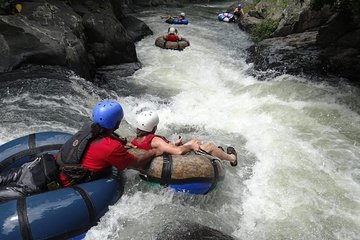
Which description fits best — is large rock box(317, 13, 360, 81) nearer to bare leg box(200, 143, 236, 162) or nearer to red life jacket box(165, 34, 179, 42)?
red life jacket box(165, 34, 179, 42)

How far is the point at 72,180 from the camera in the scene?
13.2ft

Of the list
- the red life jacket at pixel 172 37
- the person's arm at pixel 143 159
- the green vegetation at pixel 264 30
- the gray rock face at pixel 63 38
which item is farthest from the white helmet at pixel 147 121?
the green vegetation at pixel 264 30

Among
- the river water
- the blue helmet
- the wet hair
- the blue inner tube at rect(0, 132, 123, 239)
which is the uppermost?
the blue helmet

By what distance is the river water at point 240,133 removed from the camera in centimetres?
455

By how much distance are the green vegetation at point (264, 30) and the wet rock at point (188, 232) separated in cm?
1243

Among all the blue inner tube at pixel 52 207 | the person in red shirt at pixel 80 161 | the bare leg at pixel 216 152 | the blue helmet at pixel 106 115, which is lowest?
the bare leg at pixel 216 152

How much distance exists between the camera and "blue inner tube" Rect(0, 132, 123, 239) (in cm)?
342

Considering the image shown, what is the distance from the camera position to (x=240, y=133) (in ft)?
23.8

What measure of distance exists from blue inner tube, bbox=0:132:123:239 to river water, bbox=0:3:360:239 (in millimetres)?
208

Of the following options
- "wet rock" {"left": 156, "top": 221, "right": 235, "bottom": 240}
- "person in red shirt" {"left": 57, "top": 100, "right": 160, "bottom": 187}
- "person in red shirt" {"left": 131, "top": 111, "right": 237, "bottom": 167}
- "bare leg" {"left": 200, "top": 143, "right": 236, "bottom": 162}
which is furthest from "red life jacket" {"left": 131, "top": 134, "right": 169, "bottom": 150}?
"wet rock" {"left": 156, "top": 221, "right": 235, "bottom": 240}

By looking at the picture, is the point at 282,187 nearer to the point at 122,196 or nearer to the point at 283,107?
the point at 122,196

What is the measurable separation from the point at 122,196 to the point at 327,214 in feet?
9.05

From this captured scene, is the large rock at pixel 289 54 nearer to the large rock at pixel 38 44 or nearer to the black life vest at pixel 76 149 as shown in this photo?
the large rock at pixel 38 44

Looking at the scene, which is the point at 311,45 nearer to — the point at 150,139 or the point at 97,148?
the point at 150,139
